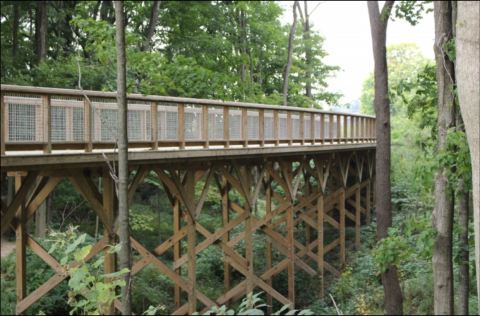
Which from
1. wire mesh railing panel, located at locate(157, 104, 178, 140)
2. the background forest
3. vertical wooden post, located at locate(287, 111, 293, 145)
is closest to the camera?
wire mesh railing panel, located at locate(157, 104, 178, 140)

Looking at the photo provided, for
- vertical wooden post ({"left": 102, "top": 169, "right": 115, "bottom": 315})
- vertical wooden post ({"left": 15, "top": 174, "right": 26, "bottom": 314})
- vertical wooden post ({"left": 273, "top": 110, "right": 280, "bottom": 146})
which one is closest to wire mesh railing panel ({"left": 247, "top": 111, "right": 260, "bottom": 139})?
vertical wooden post ({"left": 273, "top": 110, "right": 280, "bottom": 146})

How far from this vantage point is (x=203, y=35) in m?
18.9

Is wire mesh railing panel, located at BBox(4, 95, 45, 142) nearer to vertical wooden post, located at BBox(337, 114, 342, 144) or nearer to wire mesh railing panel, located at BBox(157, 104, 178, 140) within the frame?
wire mesh railing panel, located at BBox(157, 104, 178, 140)

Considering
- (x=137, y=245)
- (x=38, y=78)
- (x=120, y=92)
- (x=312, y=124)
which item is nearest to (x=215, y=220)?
(x=312, y=124)

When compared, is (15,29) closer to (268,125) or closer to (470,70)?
(268,125)

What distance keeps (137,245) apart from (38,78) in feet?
22.6

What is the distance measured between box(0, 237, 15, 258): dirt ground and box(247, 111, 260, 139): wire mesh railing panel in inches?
333

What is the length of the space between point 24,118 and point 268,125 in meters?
6.90

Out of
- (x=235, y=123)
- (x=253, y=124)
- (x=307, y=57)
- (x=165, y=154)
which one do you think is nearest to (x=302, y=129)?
(x=253, y=124)

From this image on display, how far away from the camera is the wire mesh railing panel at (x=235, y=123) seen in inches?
461

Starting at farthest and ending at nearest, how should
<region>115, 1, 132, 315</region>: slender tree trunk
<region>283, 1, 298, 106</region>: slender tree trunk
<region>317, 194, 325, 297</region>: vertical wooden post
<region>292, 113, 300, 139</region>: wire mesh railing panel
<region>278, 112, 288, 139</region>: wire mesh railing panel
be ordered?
<region>283, 1, 298, 106</region>: slender tree trunk < <region>317, 194, 325, 297</region>: vertical wooden post < <region>292, 113, 300, 139</region>: wire mesh railing panel < <region>278, 112, 288, 139</region>: wire mesh railing panel < <region>115, 1, 132, 315</region>: slender tree trunk

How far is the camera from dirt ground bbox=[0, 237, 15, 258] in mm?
16825

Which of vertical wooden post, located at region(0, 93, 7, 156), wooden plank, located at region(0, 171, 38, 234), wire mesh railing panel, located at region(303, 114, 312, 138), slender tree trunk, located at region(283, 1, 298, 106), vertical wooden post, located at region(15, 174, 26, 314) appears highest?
slender tree trunk, located at region(283, 1, 298, 106)

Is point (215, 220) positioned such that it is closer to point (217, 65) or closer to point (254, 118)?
point (217, 65)
